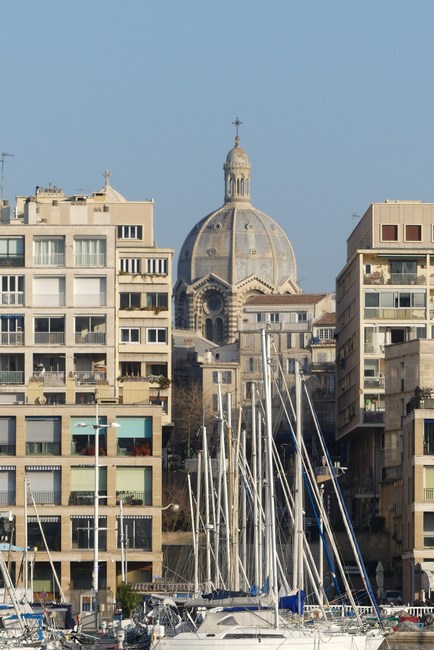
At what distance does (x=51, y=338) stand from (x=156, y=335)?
14.6m

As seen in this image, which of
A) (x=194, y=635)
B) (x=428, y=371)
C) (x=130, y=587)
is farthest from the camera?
(x=428, y=371)

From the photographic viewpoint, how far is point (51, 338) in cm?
13975

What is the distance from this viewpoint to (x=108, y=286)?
5487 inches

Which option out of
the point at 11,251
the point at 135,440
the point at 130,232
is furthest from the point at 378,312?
the point at 135,440

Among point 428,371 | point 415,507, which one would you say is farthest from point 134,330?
point 415,507

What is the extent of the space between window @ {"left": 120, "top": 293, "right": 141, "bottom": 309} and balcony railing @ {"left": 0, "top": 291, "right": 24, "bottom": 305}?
13650mm

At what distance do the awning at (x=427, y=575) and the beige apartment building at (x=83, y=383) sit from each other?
15500mm

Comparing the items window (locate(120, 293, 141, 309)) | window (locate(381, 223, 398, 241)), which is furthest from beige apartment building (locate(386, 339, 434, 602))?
window (locate(120, 293, 141, 309))

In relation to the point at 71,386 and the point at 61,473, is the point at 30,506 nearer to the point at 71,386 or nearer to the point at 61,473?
the point at 61,473

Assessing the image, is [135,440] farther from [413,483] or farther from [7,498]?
[413,483]

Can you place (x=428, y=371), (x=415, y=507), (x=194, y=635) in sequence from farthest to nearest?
(x=428, y=371) → (x=415, y=507) → (x=194, y=635)

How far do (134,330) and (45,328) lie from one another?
13464 mm

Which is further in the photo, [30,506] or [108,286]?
[108,286]

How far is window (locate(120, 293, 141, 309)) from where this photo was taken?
152625mm
